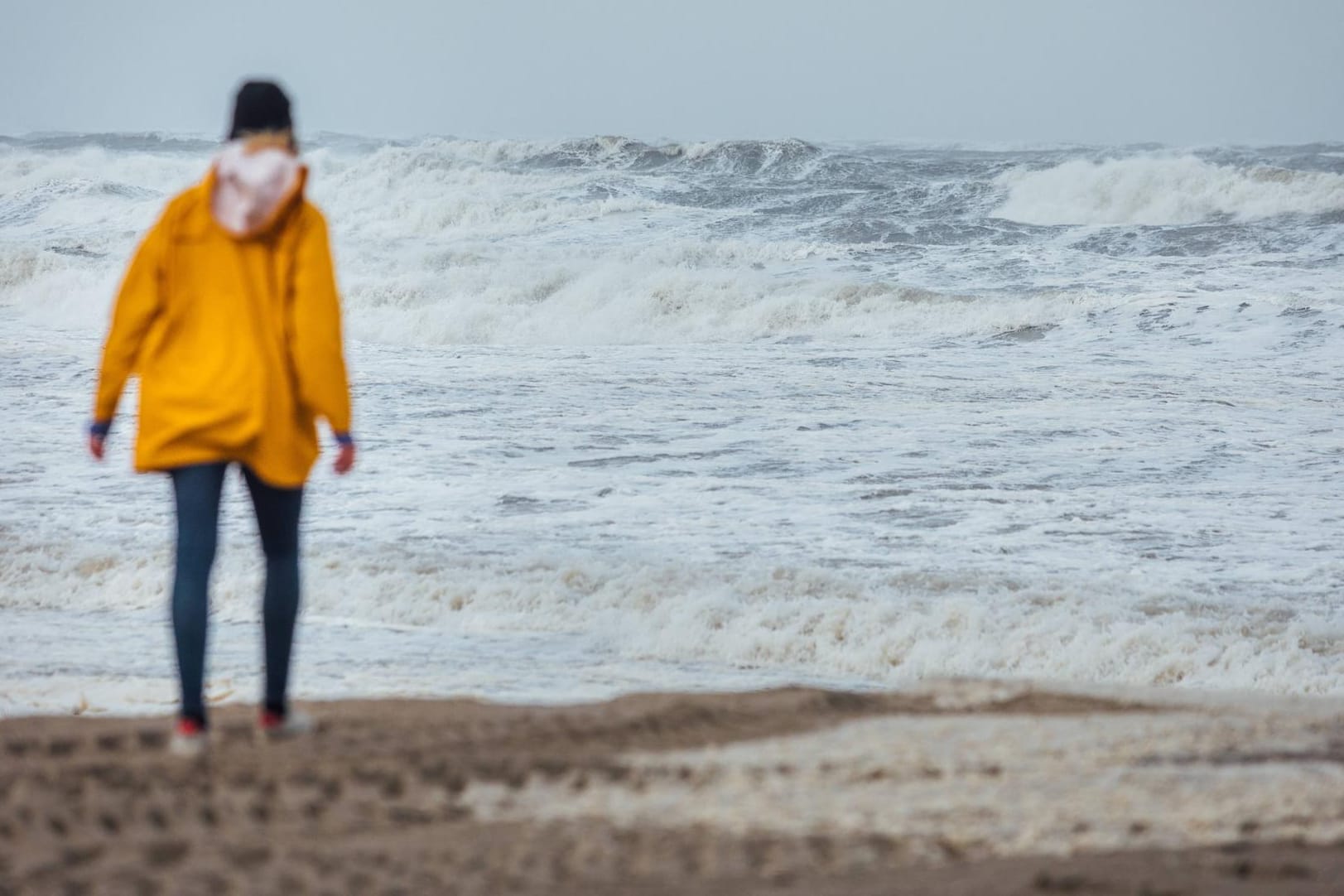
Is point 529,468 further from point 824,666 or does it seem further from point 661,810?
point 661,810

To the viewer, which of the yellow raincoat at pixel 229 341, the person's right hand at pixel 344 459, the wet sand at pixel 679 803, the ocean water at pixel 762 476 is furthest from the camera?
the ocean water at pixel 762 476

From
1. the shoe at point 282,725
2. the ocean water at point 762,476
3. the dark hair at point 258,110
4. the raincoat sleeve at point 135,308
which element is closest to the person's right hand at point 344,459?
the raincoat sleeve at point 135,308

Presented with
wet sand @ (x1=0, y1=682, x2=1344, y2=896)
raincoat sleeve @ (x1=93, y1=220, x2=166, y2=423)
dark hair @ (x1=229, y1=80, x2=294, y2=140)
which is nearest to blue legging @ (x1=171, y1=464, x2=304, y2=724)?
wet sand @ (x1=0, y1=682, x2=1344, y2=896)

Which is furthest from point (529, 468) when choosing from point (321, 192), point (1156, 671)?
point (321, 192)

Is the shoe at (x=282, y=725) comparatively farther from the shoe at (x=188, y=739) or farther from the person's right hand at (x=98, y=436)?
the person's right hand at (x=98, y=436)

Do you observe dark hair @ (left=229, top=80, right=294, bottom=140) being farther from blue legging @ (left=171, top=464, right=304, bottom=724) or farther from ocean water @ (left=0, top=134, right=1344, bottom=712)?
ocean water @ (left=0, top=134, right=1344, bottom=712)

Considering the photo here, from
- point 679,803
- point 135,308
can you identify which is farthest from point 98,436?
point 679,803

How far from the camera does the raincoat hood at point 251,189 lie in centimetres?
297

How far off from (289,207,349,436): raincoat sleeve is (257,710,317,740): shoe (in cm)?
64

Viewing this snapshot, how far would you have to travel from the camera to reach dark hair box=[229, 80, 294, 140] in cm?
307

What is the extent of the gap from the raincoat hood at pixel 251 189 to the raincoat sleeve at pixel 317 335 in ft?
0.29

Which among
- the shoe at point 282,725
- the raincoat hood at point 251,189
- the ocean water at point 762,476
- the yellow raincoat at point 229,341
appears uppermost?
the raincoat hood at point 251,189

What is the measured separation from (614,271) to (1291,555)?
1456cm

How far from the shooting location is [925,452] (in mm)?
9227
